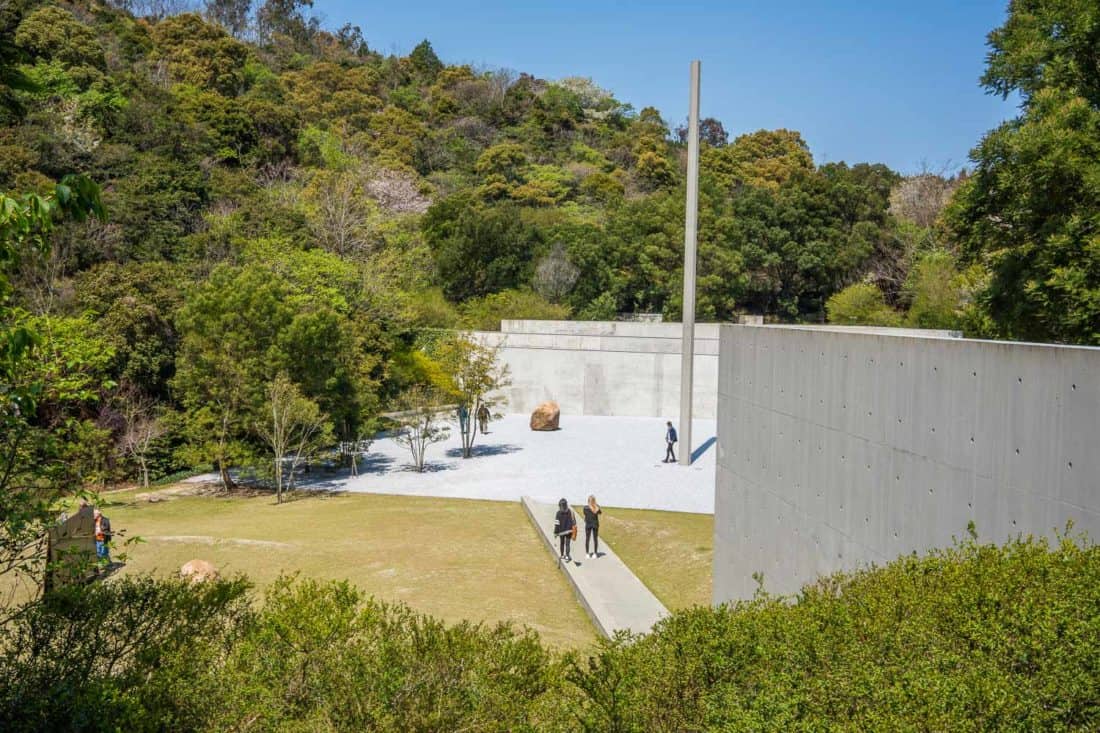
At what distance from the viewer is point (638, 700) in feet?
12.9

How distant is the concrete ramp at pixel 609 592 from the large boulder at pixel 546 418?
14381 mm

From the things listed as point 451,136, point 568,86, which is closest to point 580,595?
point 451,136

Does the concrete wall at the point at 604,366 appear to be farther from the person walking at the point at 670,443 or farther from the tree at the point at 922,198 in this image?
the tree at the point at 922,198

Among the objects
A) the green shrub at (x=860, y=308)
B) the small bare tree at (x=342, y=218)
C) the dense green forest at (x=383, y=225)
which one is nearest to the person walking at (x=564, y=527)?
the dense green forest at (x=383, y=225)

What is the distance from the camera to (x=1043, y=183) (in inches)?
473

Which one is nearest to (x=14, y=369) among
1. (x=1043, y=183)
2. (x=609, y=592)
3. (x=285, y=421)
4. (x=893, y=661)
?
(x=893, y=661)

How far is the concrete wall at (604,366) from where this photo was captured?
32.3 meters

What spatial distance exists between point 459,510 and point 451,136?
51924mm

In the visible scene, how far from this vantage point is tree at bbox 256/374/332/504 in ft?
66.3

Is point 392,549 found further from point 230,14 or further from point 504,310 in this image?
point 230,14

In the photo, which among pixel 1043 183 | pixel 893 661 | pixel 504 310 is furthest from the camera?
pixel 504 310

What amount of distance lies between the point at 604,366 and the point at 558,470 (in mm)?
10654

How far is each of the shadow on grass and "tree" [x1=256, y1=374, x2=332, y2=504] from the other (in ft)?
18.0

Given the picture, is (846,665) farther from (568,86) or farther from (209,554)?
(568,86)
